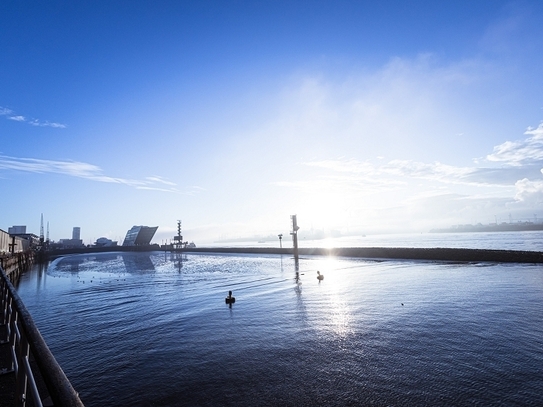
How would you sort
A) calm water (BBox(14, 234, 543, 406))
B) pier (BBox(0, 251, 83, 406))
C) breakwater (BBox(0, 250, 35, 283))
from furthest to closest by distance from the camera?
breakwater (BBox(0, 250, 35, 283)) < calm water (BBox(14, 234, 543, 406)) < pier (BBox(0, 251, 83, 406))

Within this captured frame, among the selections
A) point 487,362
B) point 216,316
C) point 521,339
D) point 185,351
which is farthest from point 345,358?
point 216,316

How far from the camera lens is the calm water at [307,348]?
23.7 feet

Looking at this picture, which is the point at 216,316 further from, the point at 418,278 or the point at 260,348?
the point at 418,278

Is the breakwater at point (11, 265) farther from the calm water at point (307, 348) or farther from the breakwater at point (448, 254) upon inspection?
the breakwater at point (448, 254)

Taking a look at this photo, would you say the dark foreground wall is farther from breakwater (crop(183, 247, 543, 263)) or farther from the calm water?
the calm water

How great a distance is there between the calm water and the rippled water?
0.15 ft

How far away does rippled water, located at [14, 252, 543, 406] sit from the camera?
721cm

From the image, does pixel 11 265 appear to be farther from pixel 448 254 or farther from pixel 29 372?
pixel 448 254

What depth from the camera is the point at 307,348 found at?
10.0 metres

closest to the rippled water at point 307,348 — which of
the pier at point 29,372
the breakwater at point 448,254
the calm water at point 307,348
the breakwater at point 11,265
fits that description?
the calm water at point 307,348

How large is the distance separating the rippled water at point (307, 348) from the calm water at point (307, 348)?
46 millimetres

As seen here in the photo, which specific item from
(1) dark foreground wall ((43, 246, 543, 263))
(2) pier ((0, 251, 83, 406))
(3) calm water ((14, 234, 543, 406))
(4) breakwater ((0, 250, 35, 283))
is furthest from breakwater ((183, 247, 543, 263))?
(4) breakwater ((0, 250, 35, 283))

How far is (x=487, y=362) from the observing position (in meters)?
8.51

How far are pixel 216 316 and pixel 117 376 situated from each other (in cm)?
649
